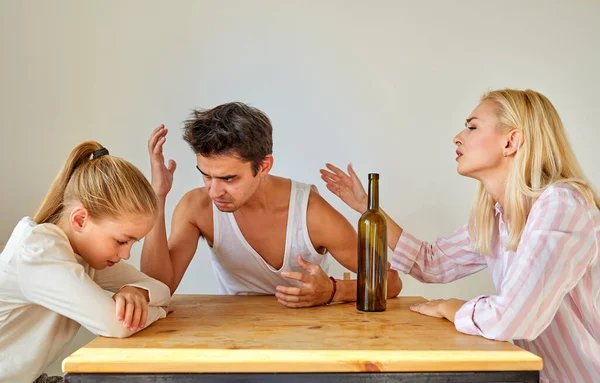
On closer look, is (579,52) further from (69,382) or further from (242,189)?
(69,382)

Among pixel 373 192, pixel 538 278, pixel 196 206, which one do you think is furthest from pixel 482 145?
pixel 196 206

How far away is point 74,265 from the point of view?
1271 mm

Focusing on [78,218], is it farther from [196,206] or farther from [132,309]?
[196,206]

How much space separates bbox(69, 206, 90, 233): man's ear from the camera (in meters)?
1.40

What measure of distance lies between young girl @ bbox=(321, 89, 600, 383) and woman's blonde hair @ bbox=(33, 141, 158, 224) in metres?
0.78

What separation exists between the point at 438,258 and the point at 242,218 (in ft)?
2.24

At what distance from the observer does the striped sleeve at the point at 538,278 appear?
1297 mm

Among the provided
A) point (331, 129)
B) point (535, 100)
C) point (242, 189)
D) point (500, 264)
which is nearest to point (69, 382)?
point (242, 189)

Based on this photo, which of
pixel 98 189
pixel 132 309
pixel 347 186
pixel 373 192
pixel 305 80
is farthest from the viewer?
pixel 305 80

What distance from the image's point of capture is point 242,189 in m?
1.90

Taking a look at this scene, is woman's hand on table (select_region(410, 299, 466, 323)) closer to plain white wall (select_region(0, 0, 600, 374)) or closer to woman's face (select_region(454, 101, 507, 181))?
woman's face (select_region(454, 101, 507, 181))

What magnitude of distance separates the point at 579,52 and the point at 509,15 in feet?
1.33

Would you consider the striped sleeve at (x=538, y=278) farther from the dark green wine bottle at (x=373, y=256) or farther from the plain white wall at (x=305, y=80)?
the plain white wall at (x=305, y=80)

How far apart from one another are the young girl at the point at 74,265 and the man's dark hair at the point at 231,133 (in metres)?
0.37
